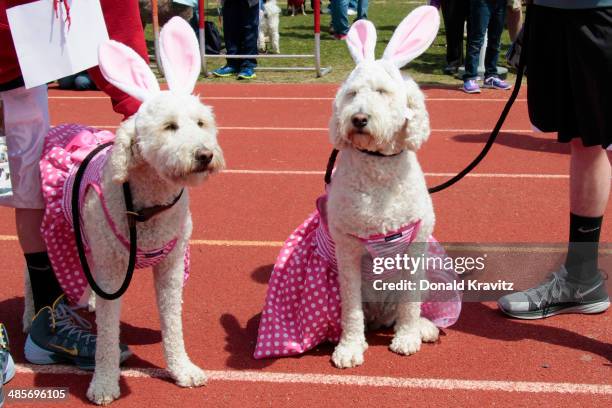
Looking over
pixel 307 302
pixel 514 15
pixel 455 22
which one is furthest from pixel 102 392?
pixel 514 15

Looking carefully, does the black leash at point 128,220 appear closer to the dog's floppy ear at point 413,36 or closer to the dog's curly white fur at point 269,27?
the dog's floppy ear at point 413,36

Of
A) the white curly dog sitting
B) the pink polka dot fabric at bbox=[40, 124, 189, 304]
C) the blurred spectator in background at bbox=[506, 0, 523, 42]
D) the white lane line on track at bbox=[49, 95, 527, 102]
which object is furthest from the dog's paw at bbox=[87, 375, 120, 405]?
the blurred spectator in background at bbox=[506, 0, 523, 42]

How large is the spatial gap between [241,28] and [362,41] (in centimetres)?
891

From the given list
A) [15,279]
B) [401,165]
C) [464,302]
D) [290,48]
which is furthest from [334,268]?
[290,48]

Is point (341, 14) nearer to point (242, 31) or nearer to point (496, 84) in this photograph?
point (242, 31)

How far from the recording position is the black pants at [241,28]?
11.6 m

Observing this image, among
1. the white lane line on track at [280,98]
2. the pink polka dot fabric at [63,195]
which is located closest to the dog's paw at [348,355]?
the pink polka dot fabric at [63,195]

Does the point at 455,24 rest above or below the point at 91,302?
above

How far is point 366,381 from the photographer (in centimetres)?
329

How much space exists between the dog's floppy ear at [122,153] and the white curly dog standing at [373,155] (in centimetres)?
90

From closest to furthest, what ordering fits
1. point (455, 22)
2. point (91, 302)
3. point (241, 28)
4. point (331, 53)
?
point (91, 302)
point (455, 22)
point (241, 28)
point (331, 53)

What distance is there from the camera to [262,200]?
5.89 m

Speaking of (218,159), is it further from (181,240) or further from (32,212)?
(32,212)

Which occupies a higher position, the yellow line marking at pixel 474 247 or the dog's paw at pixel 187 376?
the dog's paw at pixel 187 376
